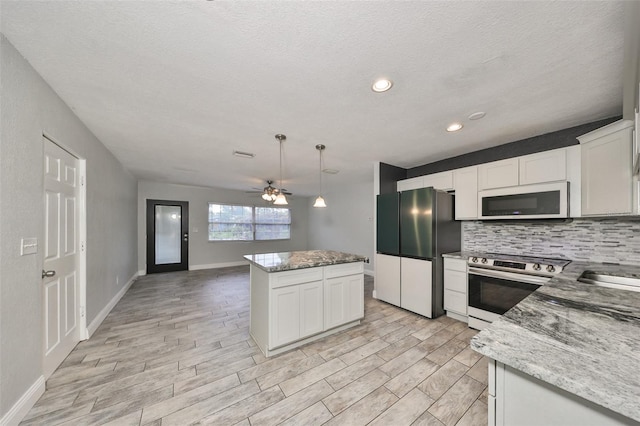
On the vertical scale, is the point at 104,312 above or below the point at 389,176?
below

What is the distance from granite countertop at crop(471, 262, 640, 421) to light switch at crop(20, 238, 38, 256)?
2730mm

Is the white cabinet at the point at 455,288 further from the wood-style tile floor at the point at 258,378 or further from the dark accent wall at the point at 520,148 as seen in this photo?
the dark accent wall at the point at 520,148

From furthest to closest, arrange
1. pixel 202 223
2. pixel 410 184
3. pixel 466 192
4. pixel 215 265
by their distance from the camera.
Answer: pixel 215 265
pixel 202 223
pixel 410 184
pixel 466 192

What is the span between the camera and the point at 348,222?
662 cm

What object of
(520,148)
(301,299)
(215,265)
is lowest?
(215,265)

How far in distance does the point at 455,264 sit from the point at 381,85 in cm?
257

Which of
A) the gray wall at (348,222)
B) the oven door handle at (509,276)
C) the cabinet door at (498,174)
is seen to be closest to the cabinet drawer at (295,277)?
the oven door handle at (509,276)

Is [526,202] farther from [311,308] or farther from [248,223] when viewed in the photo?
[248,223]

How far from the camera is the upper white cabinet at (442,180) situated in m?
3.45

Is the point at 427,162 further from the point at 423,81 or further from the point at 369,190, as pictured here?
the point at 423,81

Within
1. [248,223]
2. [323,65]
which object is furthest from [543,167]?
[248,223]

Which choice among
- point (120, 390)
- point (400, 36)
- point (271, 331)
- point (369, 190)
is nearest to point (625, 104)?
point (400, 36)

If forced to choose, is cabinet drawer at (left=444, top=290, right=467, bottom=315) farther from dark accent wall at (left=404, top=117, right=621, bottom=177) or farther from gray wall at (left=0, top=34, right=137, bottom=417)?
gray wall at (left=0, top=34, right=137, bottom=417)

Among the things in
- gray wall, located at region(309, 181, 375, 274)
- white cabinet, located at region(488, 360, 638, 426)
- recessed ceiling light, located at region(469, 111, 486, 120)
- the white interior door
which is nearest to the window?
gray wall, located at region(309, 181, 375, 274)
